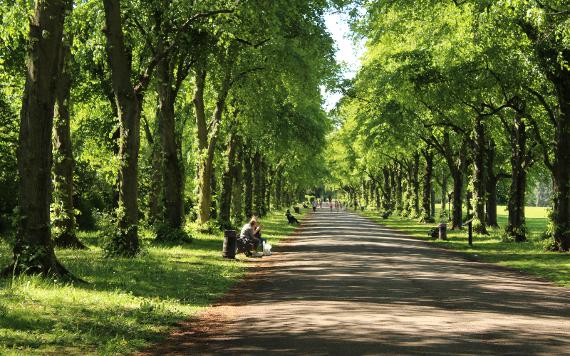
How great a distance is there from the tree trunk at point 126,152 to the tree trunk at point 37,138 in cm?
601

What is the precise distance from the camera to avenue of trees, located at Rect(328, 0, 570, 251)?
2542 centimetres

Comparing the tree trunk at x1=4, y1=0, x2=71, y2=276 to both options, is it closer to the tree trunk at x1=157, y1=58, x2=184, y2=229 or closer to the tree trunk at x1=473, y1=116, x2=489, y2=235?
the tree trunk at x1=157, y1=58, x2=184, y2=229

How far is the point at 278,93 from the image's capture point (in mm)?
34156

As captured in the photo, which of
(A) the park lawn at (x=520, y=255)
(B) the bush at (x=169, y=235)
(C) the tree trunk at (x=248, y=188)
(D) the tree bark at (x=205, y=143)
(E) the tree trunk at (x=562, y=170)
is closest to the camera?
(A) the park lawn at (x=520, y=255)

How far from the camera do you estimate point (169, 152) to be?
27594mm

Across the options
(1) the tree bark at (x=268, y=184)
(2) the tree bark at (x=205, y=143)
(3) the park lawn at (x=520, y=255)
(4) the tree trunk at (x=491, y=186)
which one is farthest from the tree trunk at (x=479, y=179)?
(1) the tree bark at (x=268, y=184)

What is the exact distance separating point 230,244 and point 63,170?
6002 millimetres

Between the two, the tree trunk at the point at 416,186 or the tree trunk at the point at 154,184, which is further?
the tree trunk at the point at 416,186

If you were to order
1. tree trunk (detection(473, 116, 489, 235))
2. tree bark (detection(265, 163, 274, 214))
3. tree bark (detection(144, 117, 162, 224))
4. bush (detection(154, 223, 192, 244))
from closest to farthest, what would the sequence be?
bush (detection(154, 223, 192, 244)), tree bark (detection(144, 117, 162, 224)), tree trunk (detection(473, 116, 489, 235)), tree bark (detection(265, 163, 274, 214))

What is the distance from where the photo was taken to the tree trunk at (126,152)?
65.3 feet

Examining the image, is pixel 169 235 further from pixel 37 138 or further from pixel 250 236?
pixel 37 138

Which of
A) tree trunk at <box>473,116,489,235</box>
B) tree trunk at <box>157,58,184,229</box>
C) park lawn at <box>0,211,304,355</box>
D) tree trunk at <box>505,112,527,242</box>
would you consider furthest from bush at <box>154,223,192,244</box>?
tree trunk at <box>473,116,489,235</box>

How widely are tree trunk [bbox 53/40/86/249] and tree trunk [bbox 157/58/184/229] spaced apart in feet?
16.1

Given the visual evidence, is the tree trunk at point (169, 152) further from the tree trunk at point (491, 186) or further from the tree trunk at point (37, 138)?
the tree trunk at point (491, 186)
